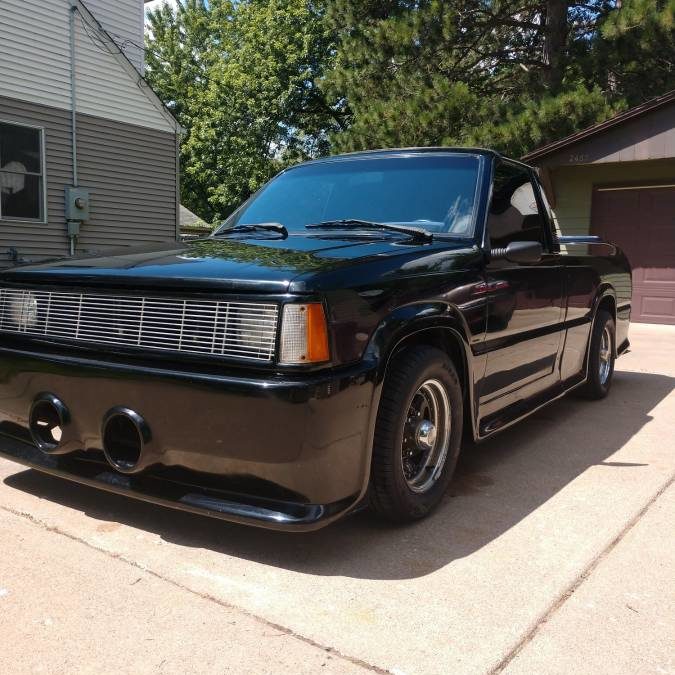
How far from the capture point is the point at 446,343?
10.7ft

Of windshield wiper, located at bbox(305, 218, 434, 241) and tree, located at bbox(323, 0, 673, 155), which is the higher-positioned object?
tree, located at bbox(323, 0, 673, 155)

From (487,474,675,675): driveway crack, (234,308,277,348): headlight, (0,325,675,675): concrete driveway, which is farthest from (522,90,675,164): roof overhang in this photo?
(234,308,277,348): headlight

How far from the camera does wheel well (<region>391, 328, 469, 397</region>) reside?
3002 millimetres

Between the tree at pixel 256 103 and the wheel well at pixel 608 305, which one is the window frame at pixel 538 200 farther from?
the tree at pixel 256 103

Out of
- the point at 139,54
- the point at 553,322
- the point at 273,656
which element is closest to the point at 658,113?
the point at 553,322

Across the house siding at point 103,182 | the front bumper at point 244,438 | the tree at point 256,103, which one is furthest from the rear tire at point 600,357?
the tree at point 256,103

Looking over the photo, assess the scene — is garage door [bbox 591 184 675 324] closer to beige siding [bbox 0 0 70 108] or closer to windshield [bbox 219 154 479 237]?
windshield [bbox 219 154 479 237]

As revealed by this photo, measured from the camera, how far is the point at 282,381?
2408 millimetres

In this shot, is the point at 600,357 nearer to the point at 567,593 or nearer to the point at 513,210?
the point at 513,210

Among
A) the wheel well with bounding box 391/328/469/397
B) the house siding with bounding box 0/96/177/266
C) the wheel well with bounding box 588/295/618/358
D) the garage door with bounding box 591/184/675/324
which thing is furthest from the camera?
the garage door with bounding box 591/184/675/324

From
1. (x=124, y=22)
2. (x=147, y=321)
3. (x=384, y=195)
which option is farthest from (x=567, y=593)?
(x=124, y=22)

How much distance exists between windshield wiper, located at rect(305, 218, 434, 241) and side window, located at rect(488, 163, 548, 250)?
0.44 m

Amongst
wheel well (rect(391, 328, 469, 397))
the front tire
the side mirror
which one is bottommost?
the front tire

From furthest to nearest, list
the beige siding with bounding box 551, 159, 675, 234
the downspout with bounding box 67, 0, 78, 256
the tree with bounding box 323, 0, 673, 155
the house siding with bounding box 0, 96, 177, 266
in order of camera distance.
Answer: the tree with bounding box 323, 0, 673, 155 → the downspout with bounding box 67, 0, 78, 256 → the beige siding with bounding box 551, 159, 675, 234 → the house siding with bounding box 0, 96, 177, 266
